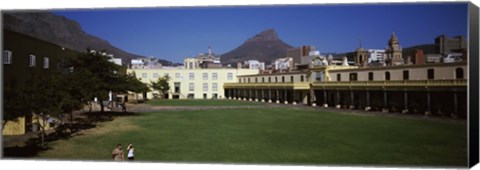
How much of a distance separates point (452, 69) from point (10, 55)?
49.1ft

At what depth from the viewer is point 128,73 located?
20828mm

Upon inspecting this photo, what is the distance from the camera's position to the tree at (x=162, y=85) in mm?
20598

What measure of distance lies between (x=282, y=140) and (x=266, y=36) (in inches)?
150

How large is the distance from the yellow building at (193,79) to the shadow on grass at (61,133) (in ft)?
6.48

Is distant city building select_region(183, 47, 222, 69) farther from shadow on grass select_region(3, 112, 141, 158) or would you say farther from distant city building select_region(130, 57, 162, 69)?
shadow on grass select_region(3, 112, 141, 158)

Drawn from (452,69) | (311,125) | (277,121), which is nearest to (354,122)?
(311,125)

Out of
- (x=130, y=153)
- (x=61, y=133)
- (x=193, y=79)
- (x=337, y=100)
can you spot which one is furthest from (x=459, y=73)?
(x=61, y=133)

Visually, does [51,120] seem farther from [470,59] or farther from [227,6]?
[470,59]

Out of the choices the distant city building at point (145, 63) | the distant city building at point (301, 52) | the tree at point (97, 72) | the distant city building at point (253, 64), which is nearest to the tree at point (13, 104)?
the tree at point (97, 72)

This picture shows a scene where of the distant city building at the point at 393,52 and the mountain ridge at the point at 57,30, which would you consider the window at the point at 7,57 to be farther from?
the distant city building at the point at 393,52

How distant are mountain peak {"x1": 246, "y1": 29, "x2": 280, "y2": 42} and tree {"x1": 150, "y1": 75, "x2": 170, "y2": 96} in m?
4.88

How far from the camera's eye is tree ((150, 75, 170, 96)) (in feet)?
67.6

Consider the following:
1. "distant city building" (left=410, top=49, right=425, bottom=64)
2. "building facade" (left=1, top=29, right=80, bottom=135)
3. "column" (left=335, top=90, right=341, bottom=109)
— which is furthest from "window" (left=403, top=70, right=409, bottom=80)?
"building facade" (left=1, top=29, right=80, bottom=135)

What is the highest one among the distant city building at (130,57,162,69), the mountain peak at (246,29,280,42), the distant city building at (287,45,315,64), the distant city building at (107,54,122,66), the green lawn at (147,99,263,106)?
the mountain peak at (246,29,280,42)
